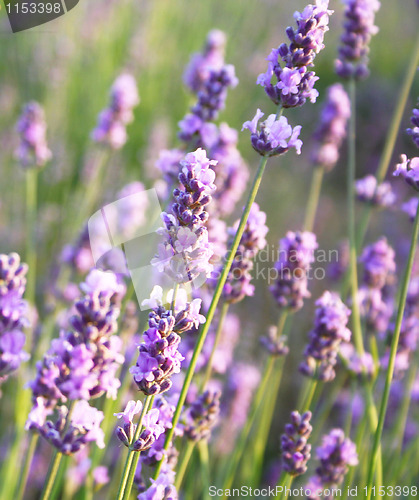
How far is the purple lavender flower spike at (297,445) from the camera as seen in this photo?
1.33m

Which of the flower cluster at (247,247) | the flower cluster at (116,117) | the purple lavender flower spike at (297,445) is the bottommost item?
the purple lavender flower spike at (297,445)

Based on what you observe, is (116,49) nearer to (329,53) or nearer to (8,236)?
(8,236)

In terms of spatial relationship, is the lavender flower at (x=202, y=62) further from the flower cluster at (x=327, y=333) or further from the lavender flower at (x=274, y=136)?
the lavender flower at (x=274, y=136)

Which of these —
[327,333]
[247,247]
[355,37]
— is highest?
[355,37]

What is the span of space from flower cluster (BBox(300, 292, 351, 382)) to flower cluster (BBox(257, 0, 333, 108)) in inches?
23.9

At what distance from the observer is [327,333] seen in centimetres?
154

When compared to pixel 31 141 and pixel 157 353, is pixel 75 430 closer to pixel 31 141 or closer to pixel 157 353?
pixel 157 353

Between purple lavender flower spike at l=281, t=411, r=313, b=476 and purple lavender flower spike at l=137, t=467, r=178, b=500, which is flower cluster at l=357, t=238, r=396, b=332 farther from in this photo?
purple lavender flower spike at l=137, t=467, r=178, b=500

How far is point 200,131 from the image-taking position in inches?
68.5

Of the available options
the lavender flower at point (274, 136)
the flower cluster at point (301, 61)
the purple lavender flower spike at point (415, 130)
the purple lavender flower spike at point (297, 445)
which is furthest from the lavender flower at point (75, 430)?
the purple lavender flower spike at point (415, 130)

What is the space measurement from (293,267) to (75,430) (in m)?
0.77

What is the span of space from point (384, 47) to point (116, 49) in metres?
3.56

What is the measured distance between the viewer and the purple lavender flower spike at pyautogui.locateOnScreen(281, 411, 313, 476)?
1.33m

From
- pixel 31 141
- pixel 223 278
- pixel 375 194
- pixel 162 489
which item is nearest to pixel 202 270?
pixel 223 278
